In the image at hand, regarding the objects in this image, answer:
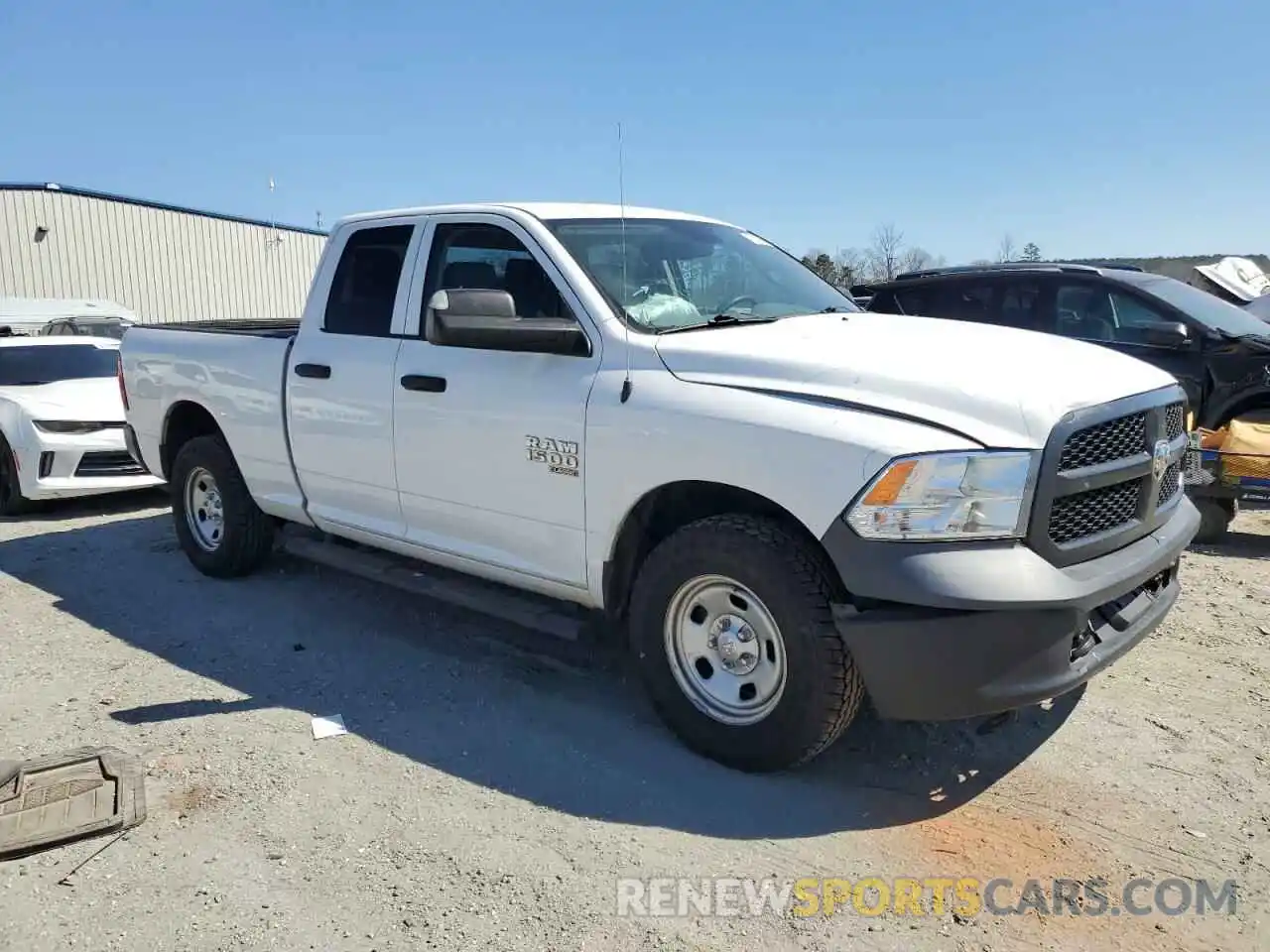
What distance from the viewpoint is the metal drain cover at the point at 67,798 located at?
333cm

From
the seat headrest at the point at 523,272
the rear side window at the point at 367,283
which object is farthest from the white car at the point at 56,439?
the seat headrest at the point at 523,272

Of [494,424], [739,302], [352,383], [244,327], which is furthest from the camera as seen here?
[244,327]

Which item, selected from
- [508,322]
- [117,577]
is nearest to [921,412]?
[508,322]

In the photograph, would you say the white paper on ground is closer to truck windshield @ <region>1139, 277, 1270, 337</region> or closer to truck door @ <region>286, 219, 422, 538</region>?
truck door @ <region>286, 219, 422, 538</region>

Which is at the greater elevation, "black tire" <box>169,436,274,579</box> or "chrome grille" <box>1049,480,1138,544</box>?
"chrome grille" <box>1049,480,1138,544</box>

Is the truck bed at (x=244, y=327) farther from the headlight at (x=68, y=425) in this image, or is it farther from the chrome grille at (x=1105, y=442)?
the chrome grille at (x=1105, y=442)

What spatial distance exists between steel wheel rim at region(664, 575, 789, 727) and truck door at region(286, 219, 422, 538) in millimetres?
1744

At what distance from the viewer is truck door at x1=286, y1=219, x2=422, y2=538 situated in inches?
188

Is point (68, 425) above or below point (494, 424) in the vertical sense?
below

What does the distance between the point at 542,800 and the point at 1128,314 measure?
20.4 feet

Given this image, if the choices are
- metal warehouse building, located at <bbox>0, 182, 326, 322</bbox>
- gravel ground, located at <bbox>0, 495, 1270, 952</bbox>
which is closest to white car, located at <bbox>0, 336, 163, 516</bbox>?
gravel ground, located at <bbox>0, 495, 1270, 952</bbox>

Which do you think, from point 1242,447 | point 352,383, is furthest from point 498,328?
point 1242,447

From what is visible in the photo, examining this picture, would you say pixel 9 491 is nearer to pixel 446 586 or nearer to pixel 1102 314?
pixel 446 586

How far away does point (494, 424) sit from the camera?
4.19m
